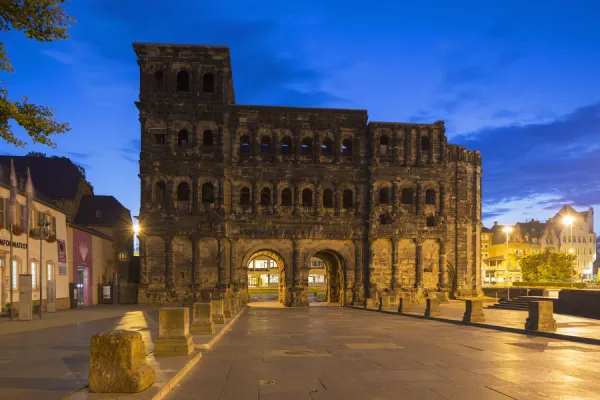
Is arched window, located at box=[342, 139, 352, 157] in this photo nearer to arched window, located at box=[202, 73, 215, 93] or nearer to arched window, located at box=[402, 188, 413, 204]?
arched window, located at box=[402, 188, 413, 204]

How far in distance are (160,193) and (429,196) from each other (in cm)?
2474

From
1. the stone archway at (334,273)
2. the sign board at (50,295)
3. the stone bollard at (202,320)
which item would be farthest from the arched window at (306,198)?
the stone bollard at (202,320)

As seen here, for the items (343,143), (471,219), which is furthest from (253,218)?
(471,219)

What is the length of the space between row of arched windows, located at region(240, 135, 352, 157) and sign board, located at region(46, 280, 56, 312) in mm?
20470

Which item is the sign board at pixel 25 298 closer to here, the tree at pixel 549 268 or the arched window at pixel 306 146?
the arched window at pixel 306 146

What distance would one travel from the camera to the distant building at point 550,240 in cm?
10438

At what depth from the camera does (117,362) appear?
8.16 metres

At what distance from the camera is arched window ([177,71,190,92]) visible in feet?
153

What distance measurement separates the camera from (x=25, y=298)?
24703mm

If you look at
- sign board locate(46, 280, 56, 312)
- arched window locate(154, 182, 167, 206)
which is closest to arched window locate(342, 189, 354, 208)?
arched window locate(154, 182, 167, 206)

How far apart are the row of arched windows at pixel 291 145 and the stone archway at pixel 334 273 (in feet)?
29.8

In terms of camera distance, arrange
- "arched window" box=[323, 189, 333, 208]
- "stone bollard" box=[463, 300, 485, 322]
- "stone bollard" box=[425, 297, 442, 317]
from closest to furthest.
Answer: "stone bollard" box=[463, 300, 485, 322], "stone bollard" box=[425, 297, 442, 317], "arched window" box=[323, 189, 333, 208]

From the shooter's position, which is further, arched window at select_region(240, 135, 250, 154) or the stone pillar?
the stone pillar

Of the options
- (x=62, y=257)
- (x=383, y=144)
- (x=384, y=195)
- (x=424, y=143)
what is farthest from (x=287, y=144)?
(x=62, y=257)
